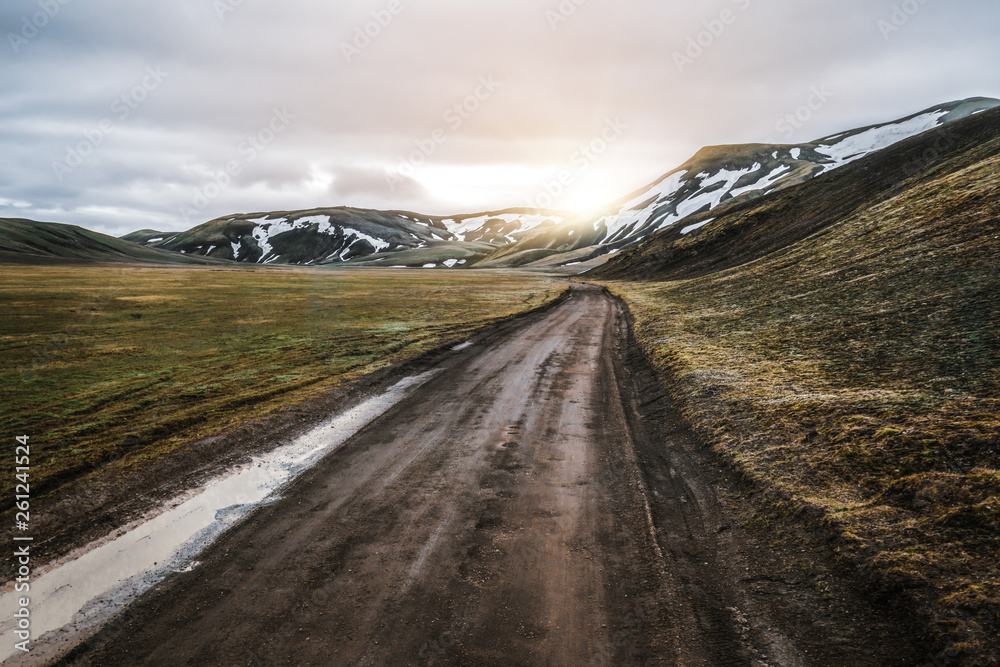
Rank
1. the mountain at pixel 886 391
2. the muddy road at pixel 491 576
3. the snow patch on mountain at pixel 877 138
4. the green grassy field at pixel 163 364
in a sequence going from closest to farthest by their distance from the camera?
the muddy road at pixel 491 576 < the mountain at pixel 886 391 < the green grassy field at pixel 163 364 < the snow patch on mountain at pixel 877 138

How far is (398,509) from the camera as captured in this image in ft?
23.9

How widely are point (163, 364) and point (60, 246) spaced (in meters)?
198

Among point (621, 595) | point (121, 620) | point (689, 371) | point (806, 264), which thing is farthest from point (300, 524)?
point (806, 264)

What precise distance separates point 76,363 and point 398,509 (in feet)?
60.8

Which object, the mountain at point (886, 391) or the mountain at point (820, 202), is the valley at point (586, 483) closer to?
the mountain at point (886, 391)

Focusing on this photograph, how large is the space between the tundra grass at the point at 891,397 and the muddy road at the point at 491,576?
108cm

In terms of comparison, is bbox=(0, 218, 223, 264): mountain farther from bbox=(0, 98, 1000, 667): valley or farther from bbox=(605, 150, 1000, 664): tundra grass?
bbox=(605, 150, 1000, 664): tundra grass

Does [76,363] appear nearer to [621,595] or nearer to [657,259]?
[621,595]

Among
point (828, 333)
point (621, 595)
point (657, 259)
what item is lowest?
point (621, 595)

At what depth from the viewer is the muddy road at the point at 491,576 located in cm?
457

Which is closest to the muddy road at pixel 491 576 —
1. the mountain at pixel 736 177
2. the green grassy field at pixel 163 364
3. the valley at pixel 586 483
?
the valley at pixel 586 483

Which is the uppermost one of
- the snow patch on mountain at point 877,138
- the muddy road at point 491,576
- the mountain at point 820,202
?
the snow patch on mountain at point 877,138

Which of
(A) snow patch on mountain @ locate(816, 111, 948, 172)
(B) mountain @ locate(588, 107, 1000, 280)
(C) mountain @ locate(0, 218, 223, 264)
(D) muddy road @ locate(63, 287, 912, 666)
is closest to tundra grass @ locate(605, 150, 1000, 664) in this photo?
(D) muddy road @ locate(63, 287, 912, 666)

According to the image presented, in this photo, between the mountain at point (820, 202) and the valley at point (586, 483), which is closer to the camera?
the valley at point (586, 483)
